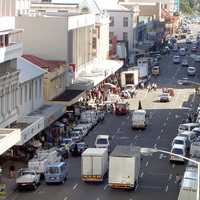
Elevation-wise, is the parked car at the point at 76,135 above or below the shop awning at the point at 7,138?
below

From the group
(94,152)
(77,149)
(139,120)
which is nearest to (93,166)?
(94,152)

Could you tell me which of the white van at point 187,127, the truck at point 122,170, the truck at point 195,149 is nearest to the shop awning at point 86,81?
the white van at point 187,127

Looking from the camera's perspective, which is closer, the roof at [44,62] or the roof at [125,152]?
the roof at [125,152]

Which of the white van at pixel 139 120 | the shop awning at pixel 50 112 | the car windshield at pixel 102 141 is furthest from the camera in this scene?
the white van at pixel 139 120

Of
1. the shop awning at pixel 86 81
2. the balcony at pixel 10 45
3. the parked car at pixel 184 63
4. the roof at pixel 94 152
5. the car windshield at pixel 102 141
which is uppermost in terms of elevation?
the balcony at pixel 10 45

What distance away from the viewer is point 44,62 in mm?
77750

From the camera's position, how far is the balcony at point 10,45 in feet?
168

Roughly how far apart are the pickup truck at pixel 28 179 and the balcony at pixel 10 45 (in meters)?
6.93

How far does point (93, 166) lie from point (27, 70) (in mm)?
18638

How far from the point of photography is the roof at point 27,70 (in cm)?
6271

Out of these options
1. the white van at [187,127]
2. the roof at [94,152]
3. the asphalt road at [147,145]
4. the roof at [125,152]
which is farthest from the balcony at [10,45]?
the white van at [187,127]

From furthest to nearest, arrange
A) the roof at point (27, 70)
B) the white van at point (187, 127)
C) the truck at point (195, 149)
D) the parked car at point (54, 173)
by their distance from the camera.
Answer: the white van at point (187, 127) < the roof at point (27, 70) < the truck at point (195, 149) < the parked car at point (54, 173)

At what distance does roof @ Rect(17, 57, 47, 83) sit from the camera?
62.7 metres

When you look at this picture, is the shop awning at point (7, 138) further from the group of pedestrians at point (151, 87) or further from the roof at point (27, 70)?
the group of pedestrians at point (151, 87)
